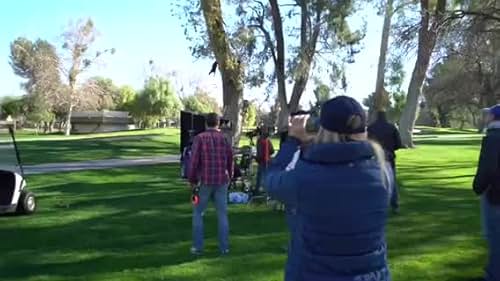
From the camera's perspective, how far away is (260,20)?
30484 millimetres

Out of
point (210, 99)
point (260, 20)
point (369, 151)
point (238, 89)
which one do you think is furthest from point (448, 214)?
point (210, 99)

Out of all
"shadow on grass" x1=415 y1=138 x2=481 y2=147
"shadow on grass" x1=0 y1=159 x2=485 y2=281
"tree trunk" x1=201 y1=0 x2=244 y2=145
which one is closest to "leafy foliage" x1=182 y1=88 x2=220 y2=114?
"shadow on grass" x1=415 y1=138 x2=481 y2=147

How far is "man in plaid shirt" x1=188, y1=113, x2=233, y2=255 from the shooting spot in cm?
874

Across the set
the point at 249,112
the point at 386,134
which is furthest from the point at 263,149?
the point at 249,112

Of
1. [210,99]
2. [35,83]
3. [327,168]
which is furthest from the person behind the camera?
[210,99]

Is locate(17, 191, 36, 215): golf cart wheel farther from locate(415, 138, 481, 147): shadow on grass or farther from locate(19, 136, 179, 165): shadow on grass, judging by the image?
locate(415, 138, 481, 147): shadow on grass

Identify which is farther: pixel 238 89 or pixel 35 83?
pixel 35 83

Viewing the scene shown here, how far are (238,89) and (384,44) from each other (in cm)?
1470

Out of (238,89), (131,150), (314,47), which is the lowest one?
(131,150)

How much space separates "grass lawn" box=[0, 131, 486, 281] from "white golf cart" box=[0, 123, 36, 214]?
0.24 meters

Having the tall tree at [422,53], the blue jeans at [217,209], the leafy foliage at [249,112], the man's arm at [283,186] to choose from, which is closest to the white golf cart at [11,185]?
the blue jeans at [217,209]

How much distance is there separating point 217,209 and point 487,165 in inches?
140

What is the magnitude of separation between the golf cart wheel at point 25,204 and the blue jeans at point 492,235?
332 inches

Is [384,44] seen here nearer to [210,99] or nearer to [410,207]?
[410,207]
